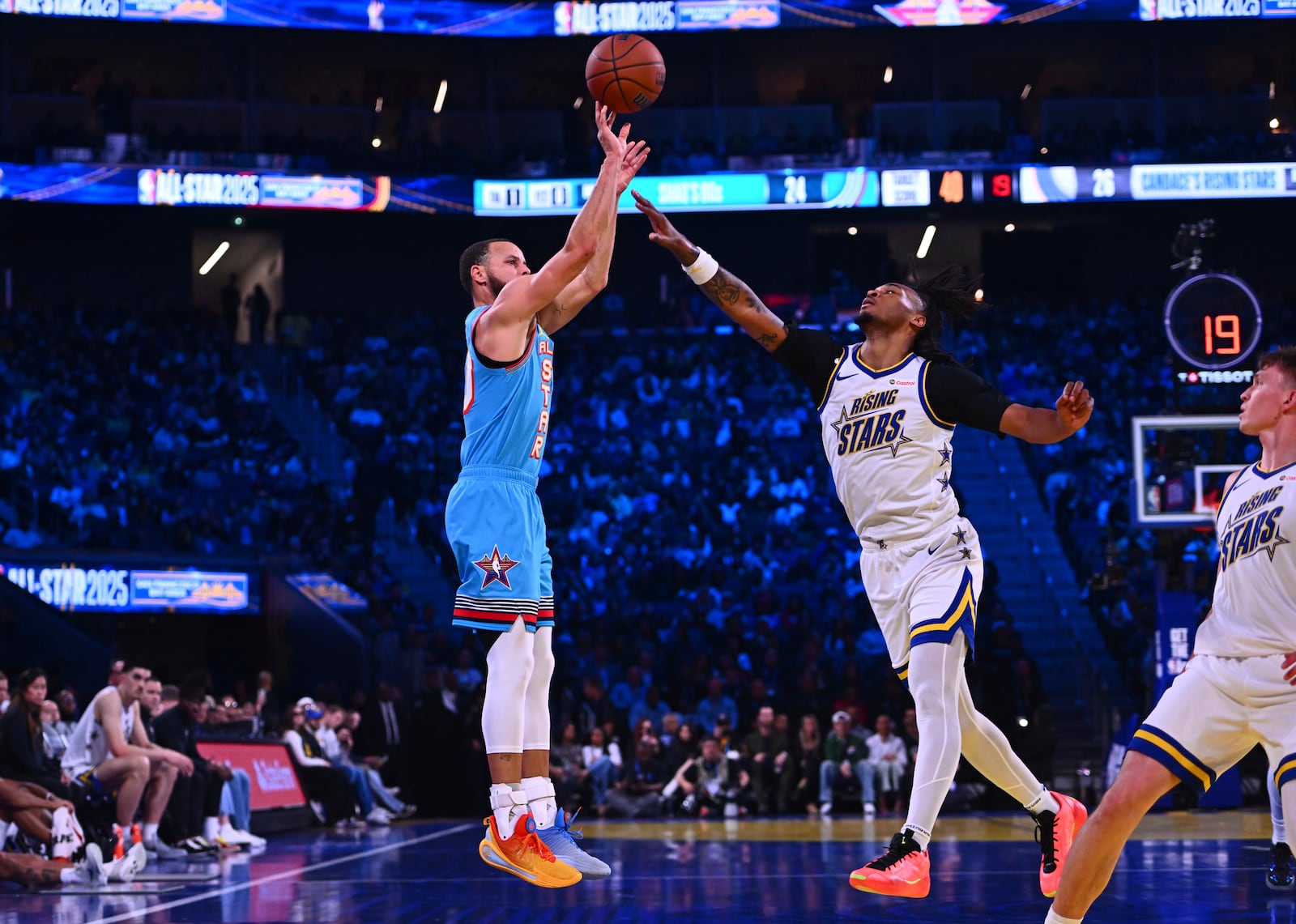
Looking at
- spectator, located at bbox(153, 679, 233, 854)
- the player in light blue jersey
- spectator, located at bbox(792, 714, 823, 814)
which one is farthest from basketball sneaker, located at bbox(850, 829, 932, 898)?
spectator, located at bbox(792, 714, 823, 814)

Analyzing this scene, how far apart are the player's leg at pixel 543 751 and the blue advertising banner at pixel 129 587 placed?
15.6 metres

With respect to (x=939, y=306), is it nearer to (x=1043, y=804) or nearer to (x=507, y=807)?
(x=1043, y=804)

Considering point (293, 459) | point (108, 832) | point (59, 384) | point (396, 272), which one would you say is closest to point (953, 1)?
point (396, 272)

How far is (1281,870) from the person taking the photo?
886 centimetres

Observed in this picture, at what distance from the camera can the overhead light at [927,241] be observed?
34531mm

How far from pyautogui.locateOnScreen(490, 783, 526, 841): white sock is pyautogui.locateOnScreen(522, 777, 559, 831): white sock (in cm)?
5

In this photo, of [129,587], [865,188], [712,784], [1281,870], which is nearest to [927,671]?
[1281,870]

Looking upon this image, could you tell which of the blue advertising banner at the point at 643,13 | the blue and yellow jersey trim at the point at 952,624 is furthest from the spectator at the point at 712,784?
the blue advertising banner at the point at 643,13

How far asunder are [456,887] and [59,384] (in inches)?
756

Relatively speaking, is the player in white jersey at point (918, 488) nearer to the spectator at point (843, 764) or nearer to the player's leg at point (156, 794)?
the player's leg at point (156, 794)

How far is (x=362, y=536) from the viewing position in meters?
24.1

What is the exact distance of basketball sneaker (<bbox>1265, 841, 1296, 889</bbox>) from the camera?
8.77 meters

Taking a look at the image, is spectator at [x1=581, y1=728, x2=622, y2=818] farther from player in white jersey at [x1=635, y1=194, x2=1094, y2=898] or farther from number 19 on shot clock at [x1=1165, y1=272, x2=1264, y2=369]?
player in white jersey at [x1=635, y1=194, x2=1094, y2=898]

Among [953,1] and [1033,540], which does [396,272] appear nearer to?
[953,1]
